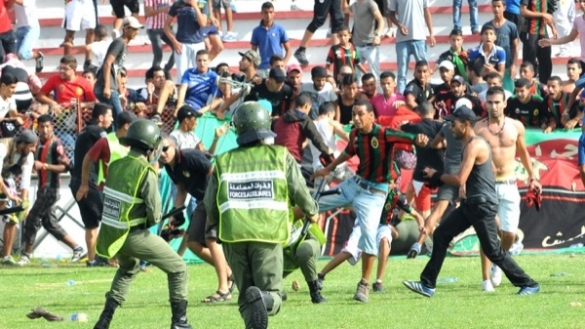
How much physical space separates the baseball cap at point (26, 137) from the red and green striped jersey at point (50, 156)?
0.93ft

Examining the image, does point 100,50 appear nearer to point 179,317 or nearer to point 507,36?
point 507,36

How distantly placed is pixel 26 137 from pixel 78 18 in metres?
6.33

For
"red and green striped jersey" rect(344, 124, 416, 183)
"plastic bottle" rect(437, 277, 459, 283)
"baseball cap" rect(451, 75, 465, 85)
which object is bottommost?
"plastic bottle" rect(437, 277, 459, 283)

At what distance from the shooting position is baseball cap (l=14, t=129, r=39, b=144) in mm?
18625

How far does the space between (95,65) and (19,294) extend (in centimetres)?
747

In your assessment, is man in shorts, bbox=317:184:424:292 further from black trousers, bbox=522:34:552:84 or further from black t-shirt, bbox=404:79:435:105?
black trousers, bbox=522:34:552:84

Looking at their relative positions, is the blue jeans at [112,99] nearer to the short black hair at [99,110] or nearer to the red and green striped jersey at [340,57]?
the short black hair at [99,110]

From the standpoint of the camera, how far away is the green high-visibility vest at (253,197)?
1013cm

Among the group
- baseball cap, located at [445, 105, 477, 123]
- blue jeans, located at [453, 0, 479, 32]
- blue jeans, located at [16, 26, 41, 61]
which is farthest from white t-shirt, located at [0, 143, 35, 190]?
blue jeans, located at [453, 0, 479, 32]

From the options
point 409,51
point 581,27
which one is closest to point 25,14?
point 409,51

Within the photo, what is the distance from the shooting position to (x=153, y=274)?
17.1 metres

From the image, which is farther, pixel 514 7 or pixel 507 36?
pixel 514 7

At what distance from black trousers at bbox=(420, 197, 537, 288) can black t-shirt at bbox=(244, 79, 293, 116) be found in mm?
6518

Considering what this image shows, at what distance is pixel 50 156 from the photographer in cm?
1895
